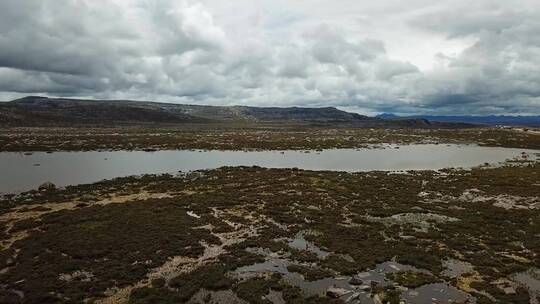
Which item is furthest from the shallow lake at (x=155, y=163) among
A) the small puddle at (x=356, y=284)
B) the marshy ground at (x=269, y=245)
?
the small puddle at (x=356, y=284)

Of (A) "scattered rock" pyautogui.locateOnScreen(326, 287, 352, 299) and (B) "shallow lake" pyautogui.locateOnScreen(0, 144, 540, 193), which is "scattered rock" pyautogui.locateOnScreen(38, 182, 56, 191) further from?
(A) "scattered rock" pyautogui.locateOnScreen(326, 287, 352, 299)

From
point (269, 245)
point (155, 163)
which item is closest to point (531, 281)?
point (269, 245)

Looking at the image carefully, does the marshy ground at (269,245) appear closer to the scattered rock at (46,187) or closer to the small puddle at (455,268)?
the small puddle at (455,268)

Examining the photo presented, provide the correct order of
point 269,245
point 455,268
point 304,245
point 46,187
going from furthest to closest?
point 46,187, point 304,245, point 269,245, point 455,268

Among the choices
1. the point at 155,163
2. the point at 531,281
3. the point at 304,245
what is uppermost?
the point at 531,281

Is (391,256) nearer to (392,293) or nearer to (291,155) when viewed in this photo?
(392,293)

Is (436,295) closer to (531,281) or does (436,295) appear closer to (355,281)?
(355,281)

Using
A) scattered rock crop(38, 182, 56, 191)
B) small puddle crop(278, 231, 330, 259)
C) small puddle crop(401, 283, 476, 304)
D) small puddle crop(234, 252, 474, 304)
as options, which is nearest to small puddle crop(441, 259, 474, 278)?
small puddle crop(234, 252, 474, 304)
